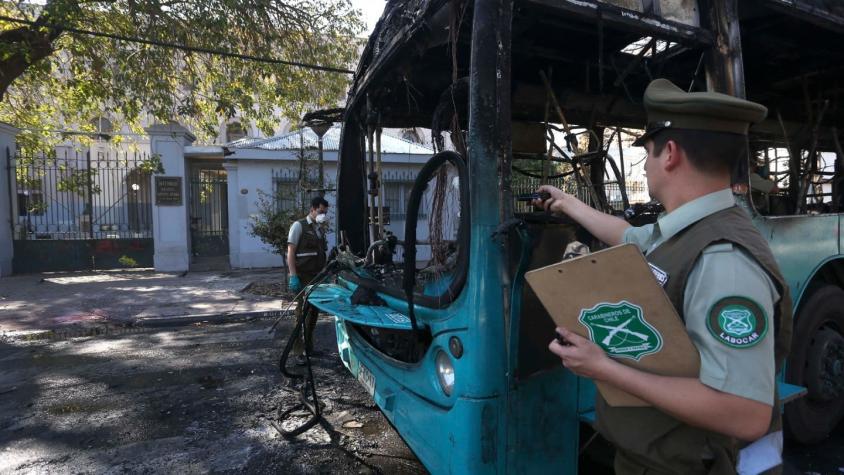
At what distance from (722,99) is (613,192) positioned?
2.33 metres

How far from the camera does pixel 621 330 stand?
46.4 inches

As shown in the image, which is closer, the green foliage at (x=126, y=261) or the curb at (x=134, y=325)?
the curb at (x=134, y=325)

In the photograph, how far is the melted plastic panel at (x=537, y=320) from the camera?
193 centimetres

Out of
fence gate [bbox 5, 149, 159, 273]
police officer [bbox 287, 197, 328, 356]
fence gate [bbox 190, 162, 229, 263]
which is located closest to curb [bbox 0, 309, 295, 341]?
police officer [bbox 287, 197, 328, 356]

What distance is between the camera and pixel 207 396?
4336mm

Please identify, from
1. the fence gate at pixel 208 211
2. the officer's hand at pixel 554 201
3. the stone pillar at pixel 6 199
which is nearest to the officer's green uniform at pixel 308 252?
the officer's hand at pixel 554 201

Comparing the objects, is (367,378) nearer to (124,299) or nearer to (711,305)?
(711,305)

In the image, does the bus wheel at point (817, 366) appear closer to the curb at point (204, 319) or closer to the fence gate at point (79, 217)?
the curb at point (204, 319)

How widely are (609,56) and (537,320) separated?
6.96ft

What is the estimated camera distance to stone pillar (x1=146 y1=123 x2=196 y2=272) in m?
13.1

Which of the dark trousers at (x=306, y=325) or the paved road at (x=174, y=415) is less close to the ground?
the dark trousers at (x=306, y=325)

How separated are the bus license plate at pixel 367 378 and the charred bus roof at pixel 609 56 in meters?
1.77

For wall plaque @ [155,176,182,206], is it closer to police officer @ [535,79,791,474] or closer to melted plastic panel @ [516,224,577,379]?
melted plastic panel @ [516,224,577,379]

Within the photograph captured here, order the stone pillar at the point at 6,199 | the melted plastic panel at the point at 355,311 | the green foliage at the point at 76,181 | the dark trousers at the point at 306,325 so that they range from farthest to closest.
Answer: the green foliage at the point at 76,181 < the stone pillar at the point at 6,199 < the dark trousers at the point at 306,325 < the melted plastic panel at the point at 355,311
